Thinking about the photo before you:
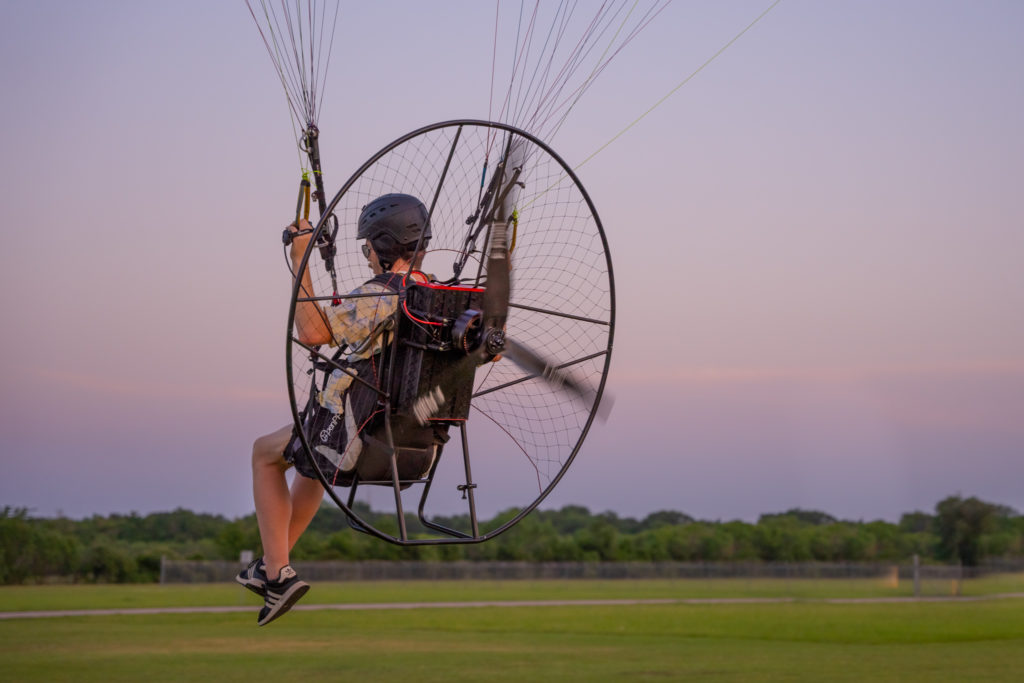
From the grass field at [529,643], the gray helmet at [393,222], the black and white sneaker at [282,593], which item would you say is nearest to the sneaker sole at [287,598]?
the black and white sneaker at [282,593]

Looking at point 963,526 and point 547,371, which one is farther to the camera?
point 963,526

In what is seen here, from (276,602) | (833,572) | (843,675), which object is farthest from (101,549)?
(276,602)

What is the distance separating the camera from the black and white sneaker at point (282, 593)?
589cm

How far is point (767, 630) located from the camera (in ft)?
118

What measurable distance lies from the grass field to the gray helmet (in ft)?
55.7

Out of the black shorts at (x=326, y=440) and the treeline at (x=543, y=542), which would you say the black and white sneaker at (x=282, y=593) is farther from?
the treeline at (x=543, y=542)

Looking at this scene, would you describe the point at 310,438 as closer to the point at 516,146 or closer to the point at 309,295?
the point at 309,295

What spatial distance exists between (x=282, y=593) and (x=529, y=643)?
993 inches

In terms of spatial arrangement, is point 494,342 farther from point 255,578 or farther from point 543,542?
point 543,542

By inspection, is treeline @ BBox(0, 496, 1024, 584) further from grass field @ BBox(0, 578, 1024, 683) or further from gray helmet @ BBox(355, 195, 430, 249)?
gray helmet @ BBox(355, 195, 430, 249)

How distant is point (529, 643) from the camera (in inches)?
1185

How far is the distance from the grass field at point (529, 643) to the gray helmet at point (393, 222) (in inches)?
669

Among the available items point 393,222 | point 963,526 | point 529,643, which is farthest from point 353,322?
point 963,526

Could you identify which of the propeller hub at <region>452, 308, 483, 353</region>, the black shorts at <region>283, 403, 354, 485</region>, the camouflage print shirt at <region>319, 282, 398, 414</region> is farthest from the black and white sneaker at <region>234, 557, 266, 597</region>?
the propeller hub at <region>452, 308, 483, 353</region>
